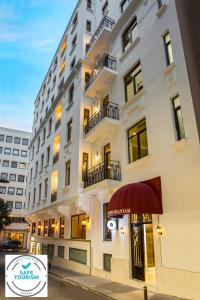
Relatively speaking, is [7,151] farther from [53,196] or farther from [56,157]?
[53,196]

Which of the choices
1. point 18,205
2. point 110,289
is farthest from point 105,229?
point 18,205

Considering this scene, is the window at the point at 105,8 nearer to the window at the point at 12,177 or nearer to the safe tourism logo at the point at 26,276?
the safe tourism logo at the point at 26,276

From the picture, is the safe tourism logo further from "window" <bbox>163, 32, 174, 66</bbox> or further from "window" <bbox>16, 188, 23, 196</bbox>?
"window" <bbox>16, 188, 23, 196</bbox>

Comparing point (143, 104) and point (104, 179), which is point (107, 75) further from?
point (104, 179)

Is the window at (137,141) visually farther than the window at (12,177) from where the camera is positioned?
No

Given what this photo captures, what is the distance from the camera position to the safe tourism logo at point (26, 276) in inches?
102

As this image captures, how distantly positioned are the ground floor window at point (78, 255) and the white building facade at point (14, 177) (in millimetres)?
33677

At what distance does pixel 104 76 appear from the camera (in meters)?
15.6

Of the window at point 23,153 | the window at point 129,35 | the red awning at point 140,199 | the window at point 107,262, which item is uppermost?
the window at point 23,153

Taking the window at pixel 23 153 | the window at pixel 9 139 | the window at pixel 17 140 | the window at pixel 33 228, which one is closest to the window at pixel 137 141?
the window at pixel 33 228

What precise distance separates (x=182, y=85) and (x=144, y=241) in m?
6.93

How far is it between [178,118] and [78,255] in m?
11.2

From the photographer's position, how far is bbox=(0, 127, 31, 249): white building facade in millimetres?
47906

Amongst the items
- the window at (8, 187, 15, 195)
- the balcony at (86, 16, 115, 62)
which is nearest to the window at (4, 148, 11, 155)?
the window at (8, 187, 15, 195)
